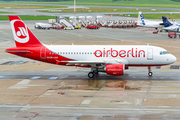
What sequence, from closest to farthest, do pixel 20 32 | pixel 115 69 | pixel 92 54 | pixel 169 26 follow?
pixel 115 69, pixel 92 54, pixel 20 32, pixel 169 26

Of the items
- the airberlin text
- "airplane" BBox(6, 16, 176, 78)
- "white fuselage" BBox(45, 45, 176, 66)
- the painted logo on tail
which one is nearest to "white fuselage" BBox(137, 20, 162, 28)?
"white fuselage" BBox(45, 45, 176, 66)

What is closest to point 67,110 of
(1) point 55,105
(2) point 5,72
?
(1) point 55,105

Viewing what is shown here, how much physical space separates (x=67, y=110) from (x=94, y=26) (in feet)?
294

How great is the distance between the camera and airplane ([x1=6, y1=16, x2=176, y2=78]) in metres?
38.8

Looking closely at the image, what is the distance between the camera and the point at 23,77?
4006 centimetres

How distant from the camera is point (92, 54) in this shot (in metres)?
39.6

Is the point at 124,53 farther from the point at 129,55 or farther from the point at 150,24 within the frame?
the point at 150,24

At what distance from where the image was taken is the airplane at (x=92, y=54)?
1527 inches

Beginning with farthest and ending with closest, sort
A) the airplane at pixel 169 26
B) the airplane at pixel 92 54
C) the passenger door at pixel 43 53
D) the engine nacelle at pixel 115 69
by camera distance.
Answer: the airplane at pixel 169 26 → the passenger door at pixel 43 53 → the airplane at pixel 92 54 → the engine nacelle at pixel 115 69

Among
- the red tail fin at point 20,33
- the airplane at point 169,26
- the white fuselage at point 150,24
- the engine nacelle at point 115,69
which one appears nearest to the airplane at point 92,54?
the red tail fin at point 20,33

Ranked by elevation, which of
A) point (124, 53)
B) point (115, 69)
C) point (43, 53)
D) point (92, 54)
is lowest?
point (115, 69)

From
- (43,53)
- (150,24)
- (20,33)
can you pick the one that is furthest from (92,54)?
(150,24)

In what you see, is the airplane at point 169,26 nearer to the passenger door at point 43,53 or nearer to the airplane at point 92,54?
the airplane at point 92,54

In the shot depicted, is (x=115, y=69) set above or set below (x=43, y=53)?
below
